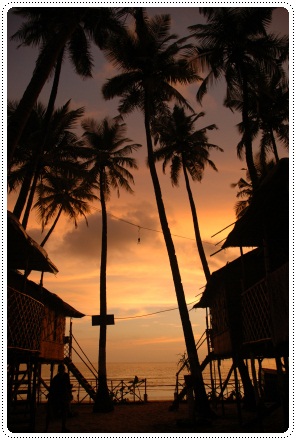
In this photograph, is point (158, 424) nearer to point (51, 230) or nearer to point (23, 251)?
point (23, 251)

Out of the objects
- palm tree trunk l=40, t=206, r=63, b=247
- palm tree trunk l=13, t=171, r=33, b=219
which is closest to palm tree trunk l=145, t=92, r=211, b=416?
palm tree trunk l=13, t=171, r=33, b=219

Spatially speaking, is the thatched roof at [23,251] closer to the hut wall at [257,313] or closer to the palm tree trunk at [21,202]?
the palm tree trunk at [21,202]

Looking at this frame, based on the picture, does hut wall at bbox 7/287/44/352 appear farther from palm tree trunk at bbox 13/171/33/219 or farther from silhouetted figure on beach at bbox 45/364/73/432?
palm tree trunk at bbox 13/171/33/219

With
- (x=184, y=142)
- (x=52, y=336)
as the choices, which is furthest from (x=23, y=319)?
(x=184, y=142)

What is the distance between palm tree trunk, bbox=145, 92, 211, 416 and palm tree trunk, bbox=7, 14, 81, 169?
816cm

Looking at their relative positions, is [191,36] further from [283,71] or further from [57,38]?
[57,38]

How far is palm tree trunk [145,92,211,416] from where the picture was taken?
15.4 metres

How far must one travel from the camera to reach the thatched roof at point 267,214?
28.1 ft

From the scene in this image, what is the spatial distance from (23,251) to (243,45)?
13.7 metres

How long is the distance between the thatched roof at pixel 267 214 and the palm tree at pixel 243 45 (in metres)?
5.43

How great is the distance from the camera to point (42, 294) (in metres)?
15.5
